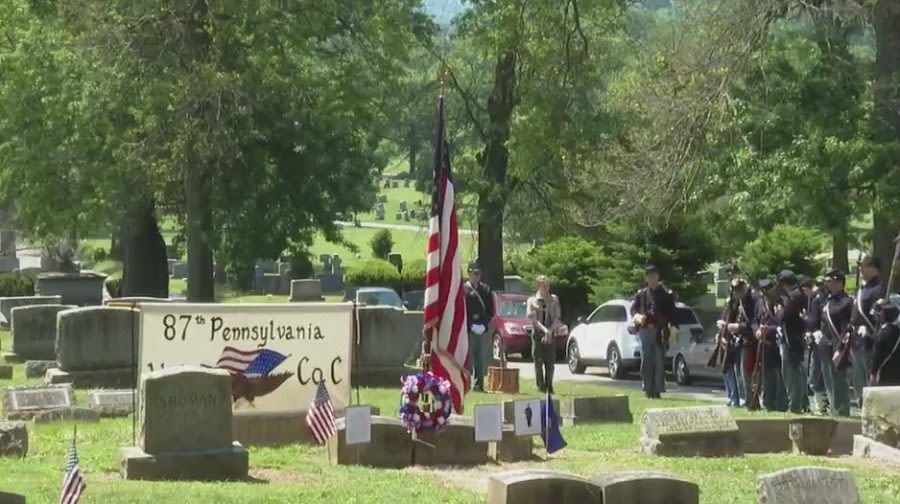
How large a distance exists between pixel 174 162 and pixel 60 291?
1595cm

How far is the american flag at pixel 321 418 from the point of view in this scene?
13.6 metres

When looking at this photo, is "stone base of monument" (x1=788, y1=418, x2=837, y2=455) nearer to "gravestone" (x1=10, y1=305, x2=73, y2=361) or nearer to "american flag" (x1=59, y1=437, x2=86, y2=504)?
"american flag" (x1=59, y1=437, x2=86, y2=504)

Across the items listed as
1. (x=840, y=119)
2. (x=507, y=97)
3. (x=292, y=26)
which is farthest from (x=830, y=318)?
(x=507, y=97)

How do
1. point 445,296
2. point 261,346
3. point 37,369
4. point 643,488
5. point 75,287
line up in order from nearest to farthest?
point 643,488 < point 445,296 < point 261,346 < point 37,369 < point 75,287

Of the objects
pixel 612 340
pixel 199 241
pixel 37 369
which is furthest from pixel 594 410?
pixel 199 241

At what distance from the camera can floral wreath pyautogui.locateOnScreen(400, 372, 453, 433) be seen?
43.9ft

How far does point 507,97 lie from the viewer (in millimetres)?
35344

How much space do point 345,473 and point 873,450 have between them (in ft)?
15.6

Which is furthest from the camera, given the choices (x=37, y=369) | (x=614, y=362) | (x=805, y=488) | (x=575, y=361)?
(x=575, y=361)

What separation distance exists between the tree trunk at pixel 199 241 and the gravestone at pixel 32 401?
14.8 m

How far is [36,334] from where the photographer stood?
89.9 feet

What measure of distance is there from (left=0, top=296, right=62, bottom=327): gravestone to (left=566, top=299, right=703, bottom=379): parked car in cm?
1080

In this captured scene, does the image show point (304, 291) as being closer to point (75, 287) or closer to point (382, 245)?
point (75, 287)

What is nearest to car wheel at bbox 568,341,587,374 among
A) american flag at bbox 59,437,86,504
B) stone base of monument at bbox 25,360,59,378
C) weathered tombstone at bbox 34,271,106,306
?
stone base of monument at bbox 25,360,59,378
